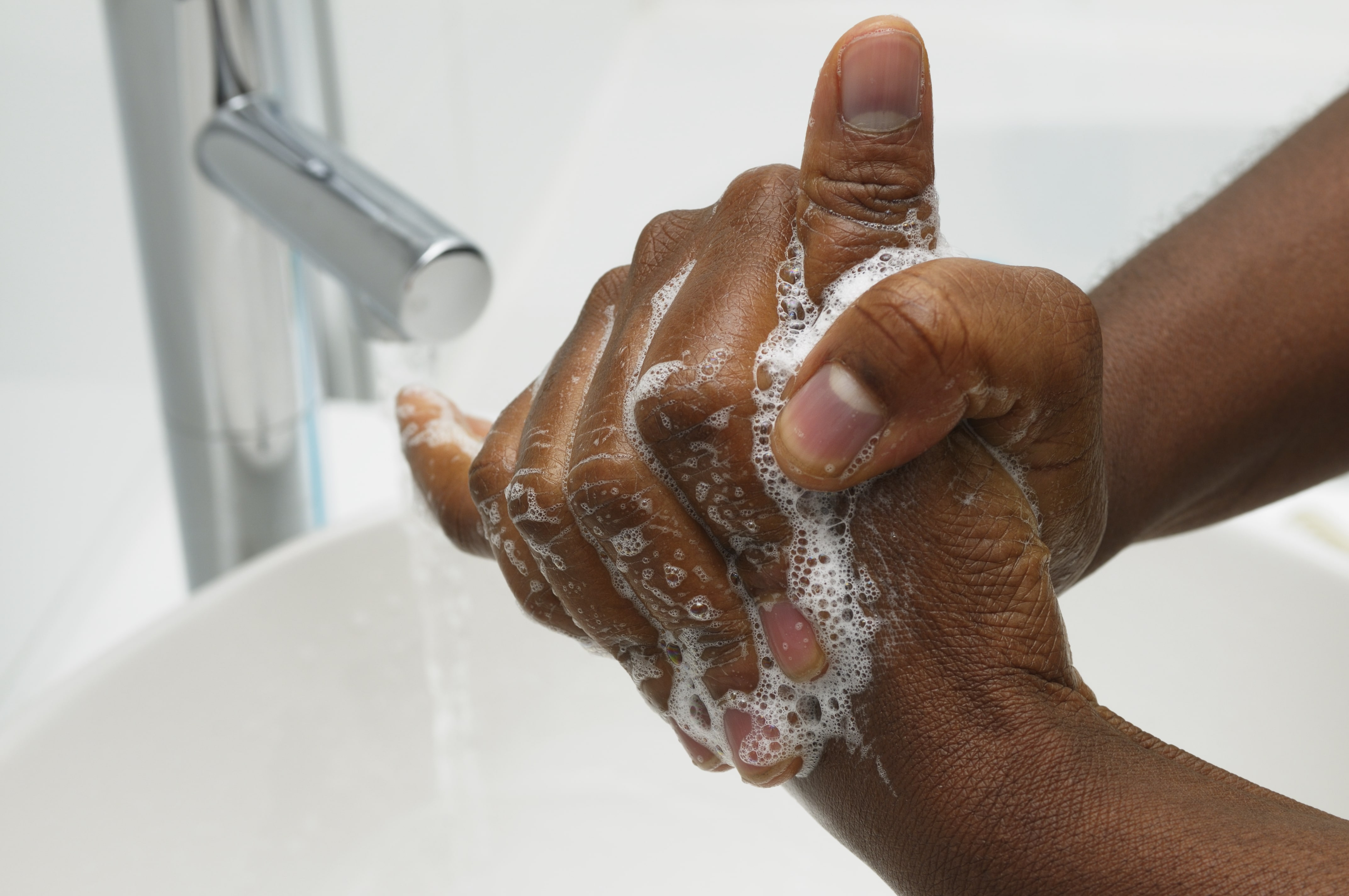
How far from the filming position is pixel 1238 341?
0.47 metres

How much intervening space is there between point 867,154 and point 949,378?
60mm

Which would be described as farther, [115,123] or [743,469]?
[115,123]

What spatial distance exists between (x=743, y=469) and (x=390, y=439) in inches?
18.6

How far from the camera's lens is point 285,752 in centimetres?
53

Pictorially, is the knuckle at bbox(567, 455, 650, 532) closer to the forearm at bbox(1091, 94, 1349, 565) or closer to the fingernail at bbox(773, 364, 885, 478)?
the fingernail at bbox(773, 364, 885, 478)

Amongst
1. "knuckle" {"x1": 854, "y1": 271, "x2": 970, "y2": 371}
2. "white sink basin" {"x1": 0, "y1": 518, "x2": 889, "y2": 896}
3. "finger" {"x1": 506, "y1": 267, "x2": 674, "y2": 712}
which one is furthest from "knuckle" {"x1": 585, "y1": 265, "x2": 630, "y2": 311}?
"white sink basin" {"x1": 0, "y1": 518, "x2": 889, "y2": 896}

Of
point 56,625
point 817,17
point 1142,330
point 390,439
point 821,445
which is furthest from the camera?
point 817,17

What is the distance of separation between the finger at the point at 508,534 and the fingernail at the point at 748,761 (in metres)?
0.05

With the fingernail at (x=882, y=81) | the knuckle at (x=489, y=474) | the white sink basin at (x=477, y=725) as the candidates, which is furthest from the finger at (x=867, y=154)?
the white sink basin at (x=477, y=725)

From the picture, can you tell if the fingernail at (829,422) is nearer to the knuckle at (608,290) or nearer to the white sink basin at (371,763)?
the knuckle at (608,290)

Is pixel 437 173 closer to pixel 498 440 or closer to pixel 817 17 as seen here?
pixel 498 440

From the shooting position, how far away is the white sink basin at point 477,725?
49 centimetres

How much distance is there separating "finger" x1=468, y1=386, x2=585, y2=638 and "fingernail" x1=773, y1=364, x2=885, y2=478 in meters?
0.10

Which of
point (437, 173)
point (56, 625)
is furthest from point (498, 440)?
point (437, 173)
